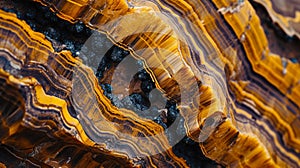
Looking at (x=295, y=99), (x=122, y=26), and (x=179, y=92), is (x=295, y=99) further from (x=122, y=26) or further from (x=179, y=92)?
(x=122, y=26)

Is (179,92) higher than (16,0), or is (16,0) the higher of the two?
(16,0)

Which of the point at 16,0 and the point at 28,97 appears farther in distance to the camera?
the point at 16,0

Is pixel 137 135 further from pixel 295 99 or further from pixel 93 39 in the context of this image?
pixel 295 99

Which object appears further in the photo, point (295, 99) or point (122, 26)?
point (295, 99)

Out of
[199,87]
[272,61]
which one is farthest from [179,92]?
[272,61]

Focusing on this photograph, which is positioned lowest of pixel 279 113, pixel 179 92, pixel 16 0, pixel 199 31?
pixel 279 113

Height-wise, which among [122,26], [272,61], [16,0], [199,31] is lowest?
[272,61]

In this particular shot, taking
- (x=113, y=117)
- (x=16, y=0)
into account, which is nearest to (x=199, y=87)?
(x=113, y=117)
